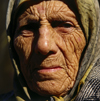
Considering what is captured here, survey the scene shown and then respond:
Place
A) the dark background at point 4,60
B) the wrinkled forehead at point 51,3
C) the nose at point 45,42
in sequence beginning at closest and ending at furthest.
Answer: the nose at point 45,42 < the wrinkled forehead at point 51,3 < the dark background at point 4,60

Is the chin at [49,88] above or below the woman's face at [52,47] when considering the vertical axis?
below

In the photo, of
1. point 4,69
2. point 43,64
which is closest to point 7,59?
point 4,69

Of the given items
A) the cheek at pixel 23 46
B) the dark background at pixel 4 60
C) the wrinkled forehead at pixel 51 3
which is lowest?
the dark background at pixel 4 60

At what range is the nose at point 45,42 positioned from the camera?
2.35m

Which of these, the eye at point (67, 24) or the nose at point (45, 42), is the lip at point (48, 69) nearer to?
the nose at point (45, 42)

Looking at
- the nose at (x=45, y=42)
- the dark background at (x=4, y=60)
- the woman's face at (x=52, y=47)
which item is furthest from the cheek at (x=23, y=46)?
the dark background at (x=4, y=60)

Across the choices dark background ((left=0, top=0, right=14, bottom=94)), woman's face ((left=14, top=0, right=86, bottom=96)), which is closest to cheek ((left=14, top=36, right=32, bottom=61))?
woman's face ((left=14, top=0, right=86, bottom=96))

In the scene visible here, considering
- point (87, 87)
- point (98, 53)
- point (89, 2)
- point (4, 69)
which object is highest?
point (89, 2)

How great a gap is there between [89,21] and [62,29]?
0.90ft

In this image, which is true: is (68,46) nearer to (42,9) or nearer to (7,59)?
(42,9)

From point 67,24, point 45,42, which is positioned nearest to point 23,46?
point 45,42

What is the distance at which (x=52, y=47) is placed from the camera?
2.37 m

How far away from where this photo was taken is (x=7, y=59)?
16.0 ft

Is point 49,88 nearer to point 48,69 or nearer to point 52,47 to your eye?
point 48,69
